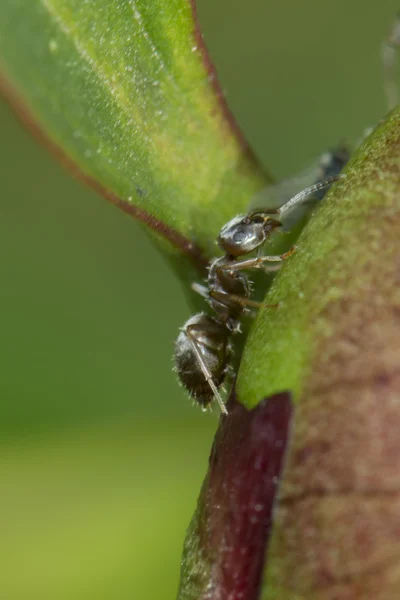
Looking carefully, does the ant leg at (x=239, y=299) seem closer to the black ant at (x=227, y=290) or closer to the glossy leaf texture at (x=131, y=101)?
the black ant at (x=227, y=290)

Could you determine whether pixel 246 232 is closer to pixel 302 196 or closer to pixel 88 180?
pixel 302 196

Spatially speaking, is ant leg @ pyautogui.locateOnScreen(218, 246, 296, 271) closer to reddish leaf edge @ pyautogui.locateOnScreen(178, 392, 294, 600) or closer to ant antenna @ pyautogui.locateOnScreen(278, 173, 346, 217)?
ant antenna @ pyautogui.locateOnScreen(278, 173, 346, 217)

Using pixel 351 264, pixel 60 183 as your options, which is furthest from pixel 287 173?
pixel 351 264

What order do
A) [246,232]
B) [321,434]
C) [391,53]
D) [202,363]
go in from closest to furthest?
1. [321,434]
2. [246,232]
3. [202,363]
4. [391,53]

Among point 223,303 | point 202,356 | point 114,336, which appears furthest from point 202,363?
point 114,336

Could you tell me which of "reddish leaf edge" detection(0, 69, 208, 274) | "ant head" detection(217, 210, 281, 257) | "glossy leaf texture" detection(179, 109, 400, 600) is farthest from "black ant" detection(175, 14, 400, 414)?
"glossy leaf texture" detection(179, 109, 400, 600)

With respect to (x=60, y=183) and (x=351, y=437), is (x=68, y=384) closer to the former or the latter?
(x=60, y=183)
